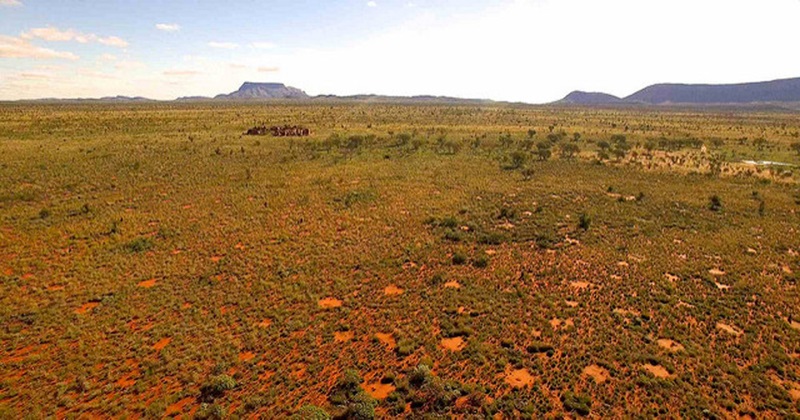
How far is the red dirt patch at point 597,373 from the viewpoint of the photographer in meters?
11.1

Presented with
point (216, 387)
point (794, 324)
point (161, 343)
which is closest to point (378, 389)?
point (216, 387)

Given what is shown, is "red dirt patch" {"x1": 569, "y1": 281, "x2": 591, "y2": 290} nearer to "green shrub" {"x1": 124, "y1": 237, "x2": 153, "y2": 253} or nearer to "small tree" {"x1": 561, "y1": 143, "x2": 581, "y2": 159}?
"green shrub" {"x1": 124, "y1": 237, "x2": 153, "y2": 253}

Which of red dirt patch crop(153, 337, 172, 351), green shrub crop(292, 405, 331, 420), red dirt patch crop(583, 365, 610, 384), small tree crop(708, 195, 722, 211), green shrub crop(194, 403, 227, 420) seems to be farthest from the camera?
small tree crop(708, 195, 722, 211)

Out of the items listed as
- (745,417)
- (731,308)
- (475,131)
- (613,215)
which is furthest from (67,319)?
(475,131)

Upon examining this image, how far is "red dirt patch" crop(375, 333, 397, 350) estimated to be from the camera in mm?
12720

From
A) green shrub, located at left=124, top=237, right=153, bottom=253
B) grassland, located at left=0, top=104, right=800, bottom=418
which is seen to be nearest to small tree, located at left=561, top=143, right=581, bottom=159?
grassland, located at left=0, top=104, right=800, bottom=418

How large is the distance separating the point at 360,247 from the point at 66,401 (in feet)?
42.1

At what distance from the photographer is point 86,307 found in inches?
576

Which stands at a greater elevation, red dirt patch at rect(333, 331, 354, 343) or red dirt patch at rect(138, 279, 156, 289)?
red dirt patch at rect(138, 279, 156, 289)

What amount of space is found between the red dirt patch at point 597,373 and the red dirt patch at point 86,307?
17926 mm

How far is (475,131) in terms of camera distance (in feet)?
236

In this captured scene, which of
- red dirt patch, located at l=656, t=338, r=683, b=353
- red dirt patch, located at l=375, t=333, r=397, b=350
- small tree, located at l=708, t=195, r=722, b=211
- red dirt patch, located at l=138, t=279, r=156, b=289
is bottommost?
red dirt patch, located at l=375, t=333, r=397, b=350

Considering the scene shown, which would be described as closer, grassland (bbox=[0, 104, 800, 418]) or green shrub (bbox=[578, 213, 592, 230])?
grassland (bbox=[0, 104, 800, 418])

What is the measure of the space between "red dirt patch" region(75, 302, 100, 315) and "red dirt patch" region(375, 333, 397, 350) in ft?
37.0
